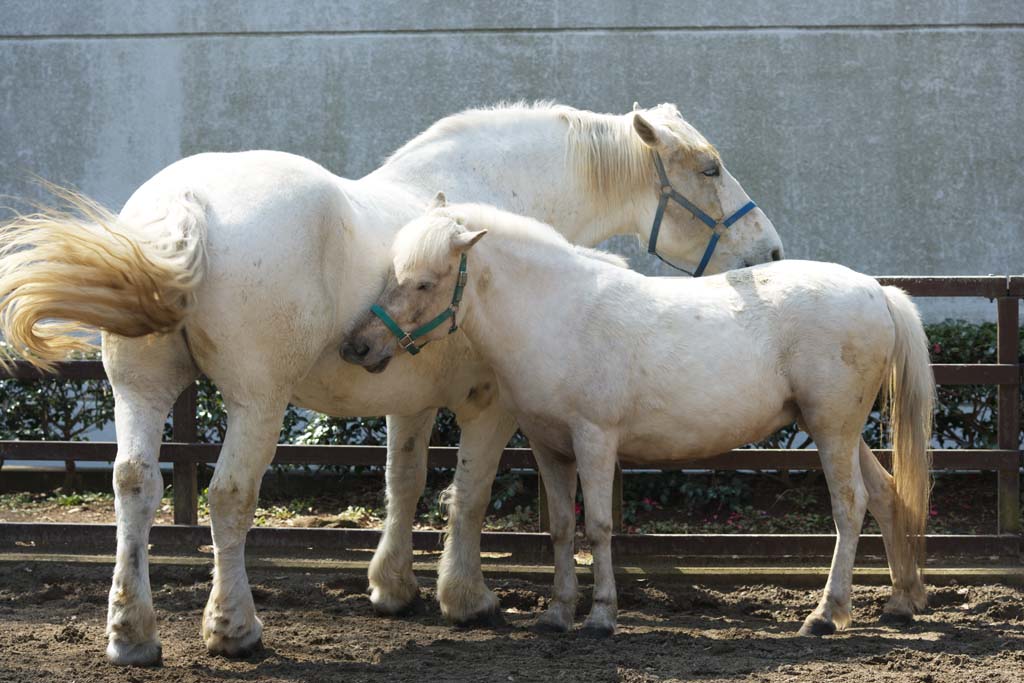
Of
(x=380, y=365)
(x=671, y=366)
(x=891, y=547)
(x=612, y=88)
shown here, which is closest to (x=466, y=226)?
(x=380, y=365)

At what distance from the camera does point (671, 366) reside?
15.6 feet

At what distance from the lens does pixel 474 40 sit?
8.86 meters

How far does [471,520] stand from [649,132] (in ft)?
6.38

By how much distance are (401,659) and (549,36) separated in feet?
18.8

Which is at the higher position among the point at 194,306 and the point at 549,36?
the point at 549,36

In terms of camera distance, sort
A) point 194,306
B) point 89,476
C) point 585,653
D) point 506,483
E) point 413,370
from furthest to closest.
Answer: point 89,476, point 506,483, point 413,370, point 585,653, point 194,306

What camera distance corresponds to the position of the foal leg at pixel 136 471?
13.3 ft

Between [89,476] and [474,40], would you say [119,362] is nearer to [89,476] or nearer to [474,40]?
[89,476]

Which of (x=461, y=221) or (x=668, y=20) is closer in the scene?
(x=461, y=221)

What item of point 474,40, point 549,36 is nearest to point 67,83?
point 474,40

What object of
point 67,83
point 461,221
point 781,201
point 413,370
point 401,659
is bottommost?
point 401,659

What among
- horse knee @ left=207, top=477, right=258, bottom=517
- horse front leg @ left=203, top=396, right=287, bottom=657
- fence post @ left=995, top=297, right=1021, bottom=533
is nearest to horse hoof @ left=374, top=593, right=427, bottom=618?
horse front leg @ left=203, top=396, right=287, bottom=657

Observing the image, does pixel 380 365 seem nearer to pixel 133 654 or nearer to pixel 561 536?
pixel 561 536

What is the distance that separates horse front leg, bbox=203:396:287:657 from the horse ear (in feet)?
7.19
